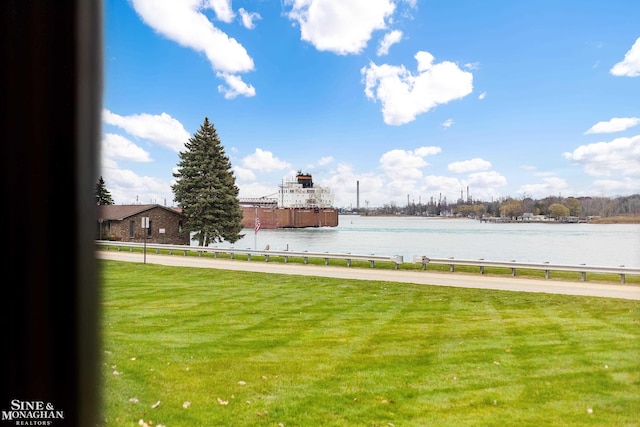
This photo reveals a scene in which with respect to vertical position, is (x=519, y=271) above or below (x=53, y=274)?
below

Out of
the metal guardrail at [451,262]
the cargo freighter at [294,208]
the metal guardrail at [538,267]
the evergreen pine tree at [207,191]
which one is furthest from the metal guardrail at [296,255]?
the cargo freighter at [294,208]

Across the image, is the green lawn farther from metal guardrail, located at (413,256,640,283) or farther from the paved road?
metal guardrail, located at (413,256,640,283)

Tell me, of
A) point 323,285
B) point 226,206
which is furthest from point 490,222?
point 323,285

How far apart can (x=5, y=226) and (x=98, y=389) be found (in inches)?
36.6

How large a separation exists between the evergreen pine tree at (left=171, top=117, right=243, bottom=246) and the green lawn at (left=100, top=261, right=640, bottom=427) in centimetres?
1510

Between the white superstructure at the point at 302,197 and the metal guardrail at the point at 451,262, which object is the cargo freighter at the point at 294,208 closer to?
the white superstructure at the point at 302,197

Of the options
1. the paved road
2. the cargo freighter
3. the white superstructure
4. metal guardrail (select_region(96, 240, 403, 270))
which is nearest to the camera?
the paved road

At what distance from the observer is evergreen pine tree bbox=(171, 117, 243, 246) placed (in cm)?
2044

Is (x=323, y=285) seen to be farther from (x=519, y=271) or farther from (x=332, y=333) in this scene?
(x=519, y=271)

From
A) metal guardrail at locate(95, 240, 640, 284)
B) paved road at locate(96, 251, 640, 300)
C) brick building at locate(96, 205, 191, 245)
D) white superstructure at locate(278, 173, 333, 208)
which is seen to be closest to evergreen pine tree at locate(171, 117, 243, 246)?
brick building at locate(96, 205, 191, 245)

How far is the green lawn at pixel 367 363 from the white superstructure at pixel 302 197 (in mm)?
35960

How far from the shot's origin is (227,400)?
2.36 metres

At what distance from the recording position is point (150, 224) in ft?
68.8

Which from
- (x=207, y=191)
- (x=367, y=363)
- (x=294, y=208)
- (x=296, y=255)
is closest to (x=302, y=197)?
(x=294, y=208)
